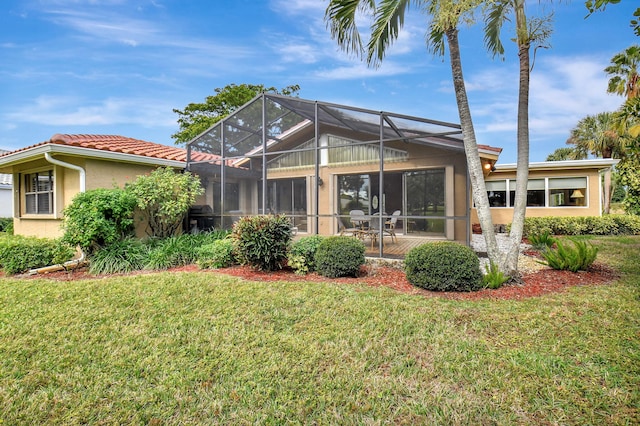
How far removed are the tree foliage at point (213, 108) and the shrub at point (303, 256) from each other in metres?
20.5

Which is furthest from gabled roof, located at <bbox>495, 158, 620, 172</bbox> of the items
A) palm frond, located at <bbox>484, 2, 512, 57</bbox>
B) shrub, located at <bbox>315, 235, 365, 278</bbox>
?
shrub, located at <bbox>315, 235, 365, 278</bbox>

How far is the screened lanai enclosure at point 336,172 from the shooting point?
25.5 feet

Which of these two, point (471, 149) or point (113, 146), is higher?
point (113, 146)

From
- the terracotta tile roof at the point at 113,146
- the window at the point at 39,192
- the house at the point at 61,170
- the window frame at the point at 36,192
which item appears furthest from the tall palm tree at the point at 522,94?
the window at the point at 39,192

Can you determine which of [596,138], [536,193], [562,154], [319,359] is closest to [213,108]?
[536,193]

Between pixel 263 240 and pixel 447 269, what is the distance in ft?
11.9

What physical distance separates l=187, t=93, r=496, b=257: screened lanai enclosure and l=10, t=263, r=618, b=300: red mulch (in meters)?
1.31

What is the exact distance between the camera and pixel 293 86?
26.4 meters

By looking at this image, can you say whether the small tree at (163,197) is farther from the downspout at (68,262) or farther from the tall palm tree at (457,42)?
the tall palm tree at (457,42)

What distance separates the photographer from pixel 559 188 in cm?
1466

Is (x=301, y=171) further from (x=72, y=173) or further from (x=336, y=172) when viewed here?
(x=72, y=173)

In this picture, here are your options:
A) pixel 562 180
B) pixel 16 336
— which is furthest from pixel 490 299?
pixel 562 180

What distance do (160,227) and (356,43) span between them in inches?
284

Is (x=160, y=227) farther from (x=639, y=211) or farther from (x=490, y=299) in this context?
(x=639, y=211)
